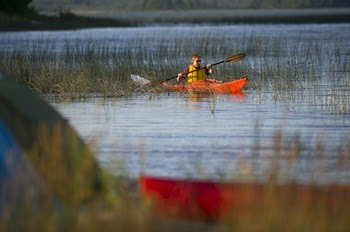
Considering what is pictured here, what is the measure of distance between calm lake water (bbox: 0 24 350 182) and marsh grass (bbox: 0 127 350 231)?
0.99 feet

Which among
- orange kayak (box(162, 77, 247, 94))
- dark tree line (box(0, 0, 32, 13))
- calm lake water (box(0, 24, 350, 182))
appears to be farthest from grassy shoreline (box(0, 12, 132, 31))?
calm lake water (box(0, 24, 350, 182))

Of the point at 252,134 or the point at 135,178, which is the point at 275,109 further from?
the point at 135,178

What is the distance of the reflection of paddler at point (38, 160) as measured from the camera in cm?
771

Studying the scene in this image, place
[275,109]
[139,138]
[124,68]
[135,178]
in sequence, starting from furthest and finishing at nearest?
[124,68] → [275,109] → [139,138] → [135,178]

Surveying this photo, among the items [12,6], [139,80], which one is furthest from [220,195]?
[12,6]

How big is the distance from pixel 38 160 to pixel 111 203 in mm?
612

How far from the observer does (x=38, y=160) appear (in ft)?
26.0

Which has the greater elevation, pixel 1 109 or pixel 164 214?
pixel 1 109

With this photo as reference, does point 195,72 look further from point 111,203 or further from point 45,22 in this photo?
point 45,22

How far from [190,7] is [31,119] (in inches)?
6817

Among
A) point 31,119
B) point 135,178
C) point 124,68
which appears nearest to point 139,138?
point 135,178

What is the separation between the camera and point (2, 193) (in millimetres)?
7805

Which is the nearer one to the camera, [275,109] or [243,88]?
[275,109]

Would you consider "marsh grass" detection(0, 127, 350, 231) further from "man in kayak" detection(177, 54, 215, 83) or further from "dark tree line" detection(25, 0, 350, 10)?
"dark tree line" detection(25, 0, 350, 10)
